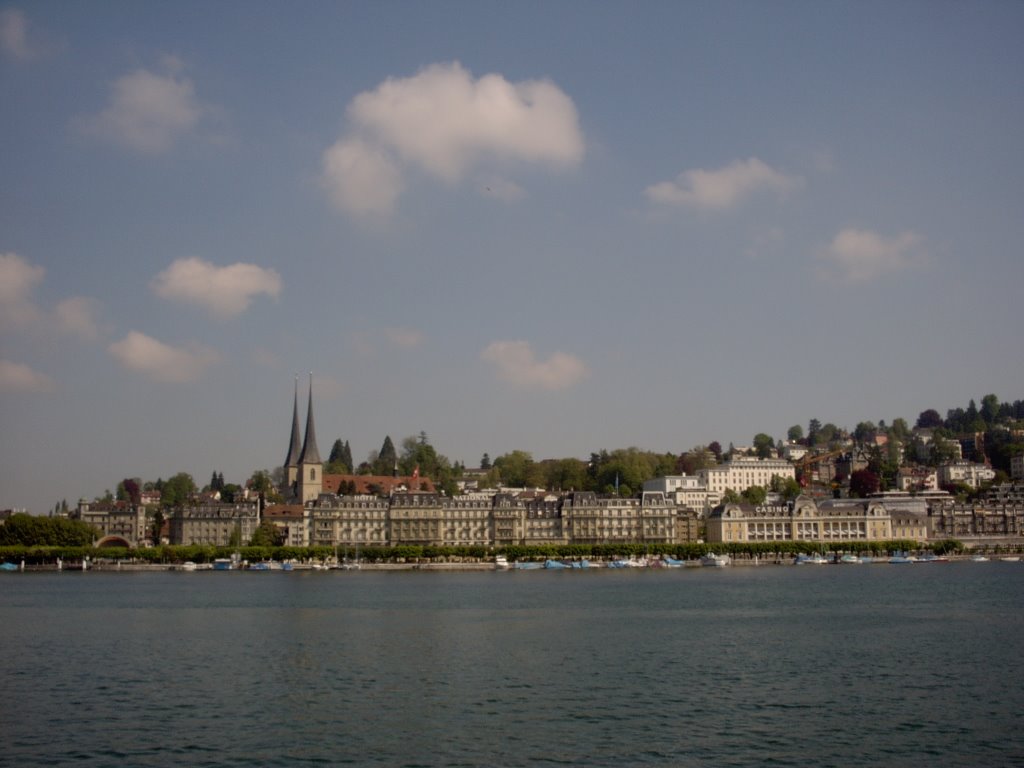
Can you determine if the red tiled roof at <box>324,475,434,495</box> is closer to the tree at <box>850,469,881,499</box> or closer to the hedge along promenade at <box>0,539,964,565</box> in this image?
the hedge along promenade at <box>0,539,964,565</box>

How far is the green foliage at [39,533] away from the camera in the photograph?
→ 130 metres

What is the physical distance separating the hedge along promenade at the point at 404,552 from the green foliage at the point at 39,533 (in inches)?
127

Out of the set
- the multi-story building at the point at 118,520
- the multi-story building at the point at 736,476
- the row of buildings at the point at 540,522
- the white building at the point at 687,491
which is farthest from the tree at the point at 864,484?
the multi-story building at the point at 118,520

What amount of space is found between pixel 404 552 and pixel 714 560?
109 feet

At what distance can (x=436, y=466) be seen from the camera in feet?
612

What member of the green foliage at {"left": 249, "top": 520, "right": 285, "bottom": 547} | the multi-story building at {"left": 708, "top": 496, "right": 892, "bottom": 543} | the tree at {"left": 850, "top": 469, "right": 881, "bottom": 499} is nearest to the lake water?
the green foliage at {"left": 249, "top": 520, "right": 285, "bottom": 547}

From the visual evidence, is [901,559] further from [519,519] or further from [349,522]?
[349,522]

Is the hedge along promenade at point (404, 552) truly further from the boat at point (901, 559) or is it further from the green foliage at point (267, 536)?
the boat at point (901, 559)

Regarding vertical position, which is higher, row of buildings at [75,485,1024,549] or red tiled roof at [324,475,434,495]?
red tiled roof at [324,475,434,495]

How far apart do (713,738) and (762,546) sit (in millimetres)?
103797

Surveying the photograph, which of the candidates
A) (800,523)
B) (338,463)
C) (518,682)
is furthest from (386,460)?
(518,682)

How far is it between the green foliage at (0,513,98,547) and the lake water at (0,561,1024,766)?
224ft

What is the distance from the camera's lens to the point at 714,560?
12081 centimetres

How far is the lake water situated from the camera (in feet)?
85.7
